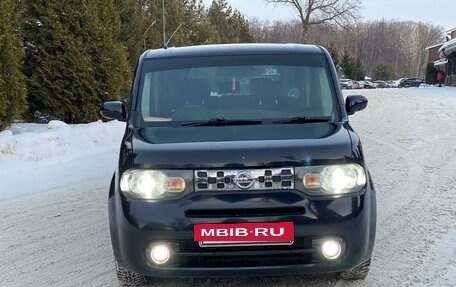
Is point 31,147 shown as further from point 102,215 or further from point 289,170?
point 289,170

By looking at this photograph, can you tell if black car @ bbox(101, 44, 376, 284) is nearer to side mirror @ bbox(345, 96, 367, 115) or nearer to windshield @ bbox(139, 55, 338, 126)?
windshield @ bbox(139, 55, 338, 126)

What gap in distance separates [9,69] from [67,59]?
261cm

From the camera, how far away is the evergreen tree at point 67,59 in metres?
12.6

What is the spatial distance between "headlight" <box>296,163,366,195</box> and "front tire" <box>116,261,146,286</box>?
55.2 inches

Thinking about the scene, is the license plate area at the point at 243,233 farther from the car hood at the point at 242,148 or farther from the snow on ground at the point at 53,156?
the snow on ground at the point at 53,156

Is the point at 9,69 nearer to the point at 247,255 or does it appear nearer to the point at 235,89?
the point at 235,89

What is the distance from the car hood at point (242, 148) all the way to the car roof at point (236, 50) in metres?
1.06

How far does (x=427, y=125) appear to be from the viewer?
50.0 ft

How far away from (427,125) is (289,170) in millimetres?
12896

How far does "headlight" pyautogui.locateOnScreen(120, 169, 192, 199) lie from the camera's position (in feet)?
11.4

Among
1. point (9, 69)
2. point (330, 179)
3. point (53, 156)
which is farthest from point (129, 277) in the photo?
point (9, 69)

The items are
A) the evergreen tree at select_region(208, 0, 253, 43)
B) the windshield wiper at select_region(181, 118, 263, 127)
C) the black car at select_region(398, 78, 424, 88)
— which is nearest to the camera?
the windshield wiper at select_region(181, 118, 263, 127)

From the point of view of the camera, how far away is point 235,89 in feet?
14.7

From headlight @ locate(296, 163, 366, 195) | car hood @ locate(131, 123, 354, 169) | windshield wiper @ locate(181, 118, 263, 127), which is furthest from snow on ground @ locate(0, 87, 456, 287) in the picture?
windshield wiper @ locate(181, 118, 263, 127)
